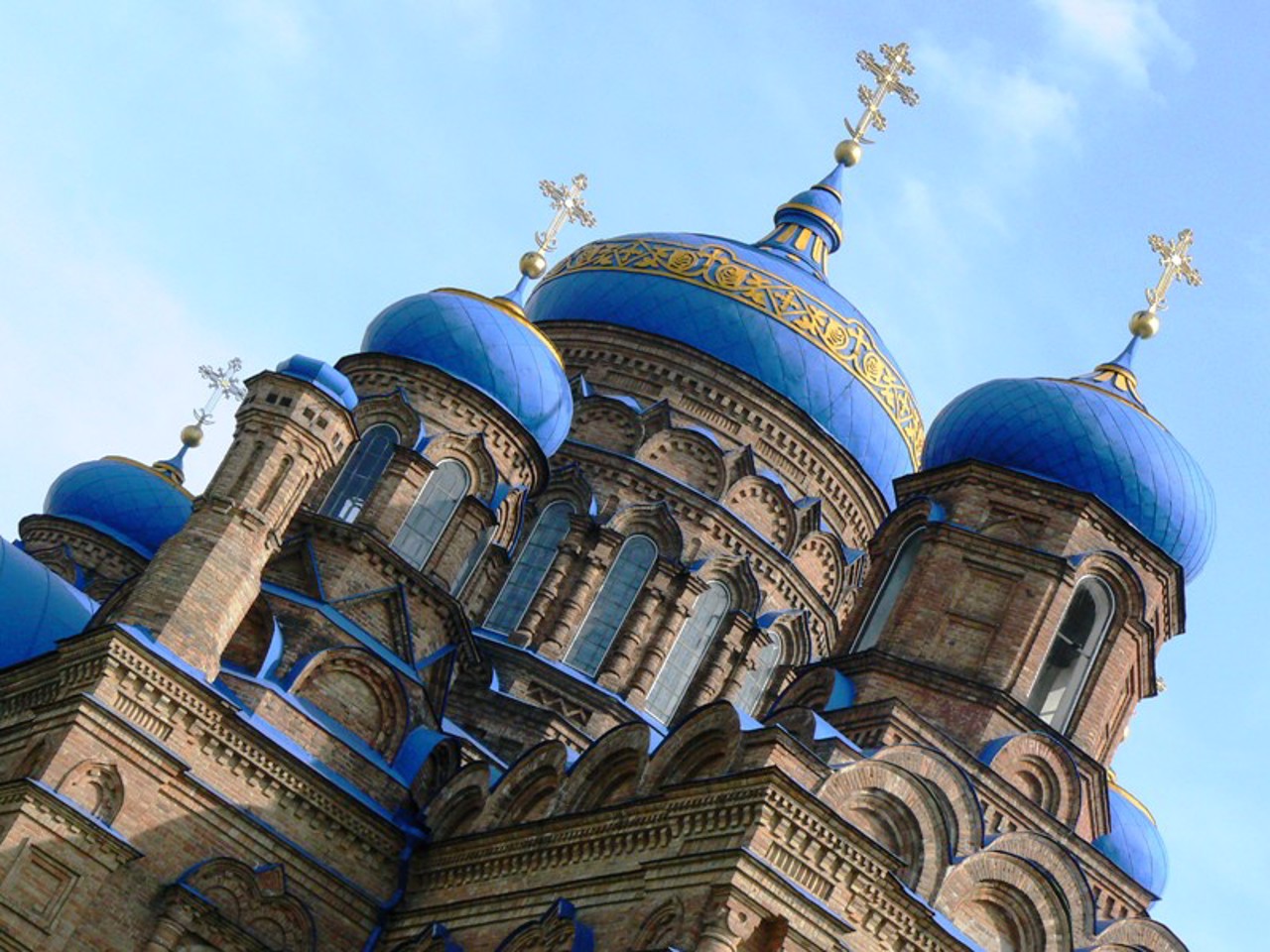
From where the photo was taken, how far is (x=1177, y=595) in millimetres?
18453

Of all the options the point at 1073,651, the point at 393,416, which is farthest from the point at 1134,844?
the point at 393,416

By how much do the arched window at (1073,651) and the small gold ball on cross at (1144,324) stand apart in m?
3.19

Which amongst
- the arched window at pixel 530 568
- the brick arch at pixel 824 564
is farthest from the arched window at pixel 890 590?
the arched window at pixel 530 568

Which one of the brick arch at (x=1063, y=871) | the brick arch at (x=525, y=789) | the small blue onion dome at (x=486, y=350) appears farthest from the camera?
the small blue onion dome at (x=486, y=350)

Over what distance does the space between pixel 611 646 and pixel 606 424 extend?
2548 mm

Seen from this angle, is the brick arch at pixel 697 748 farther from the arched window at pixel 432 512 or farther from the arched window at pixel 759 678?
the arched window at pixel 759 678

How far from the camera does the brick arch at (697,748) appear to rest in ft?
48.7

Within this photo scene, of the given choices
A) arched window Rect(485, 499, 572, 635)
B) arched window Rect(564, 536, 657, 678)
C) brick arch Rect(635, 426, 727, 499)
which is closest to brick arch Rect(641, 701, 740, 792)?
arched window Rect(564, 536, 657, 678)

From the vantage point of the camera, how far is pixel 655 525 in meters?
21.3

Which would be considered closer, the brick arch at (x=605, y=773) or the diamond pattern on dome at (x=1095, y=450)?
the brick arch at (x=605, y=773)

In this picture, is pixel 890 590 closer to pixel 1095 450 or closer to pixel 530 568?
pixel 1095 450

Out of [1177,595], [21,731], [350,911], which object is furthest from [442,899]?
[1177,595]

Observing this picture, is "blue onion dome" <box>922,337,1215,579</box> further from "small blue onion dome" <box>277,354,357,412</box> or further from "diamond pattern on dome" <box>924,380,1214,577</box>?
"small blue onion dome" <box>277,354,357,412</box>

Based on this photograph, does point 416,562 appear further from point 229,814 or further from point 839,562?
point 839,562
